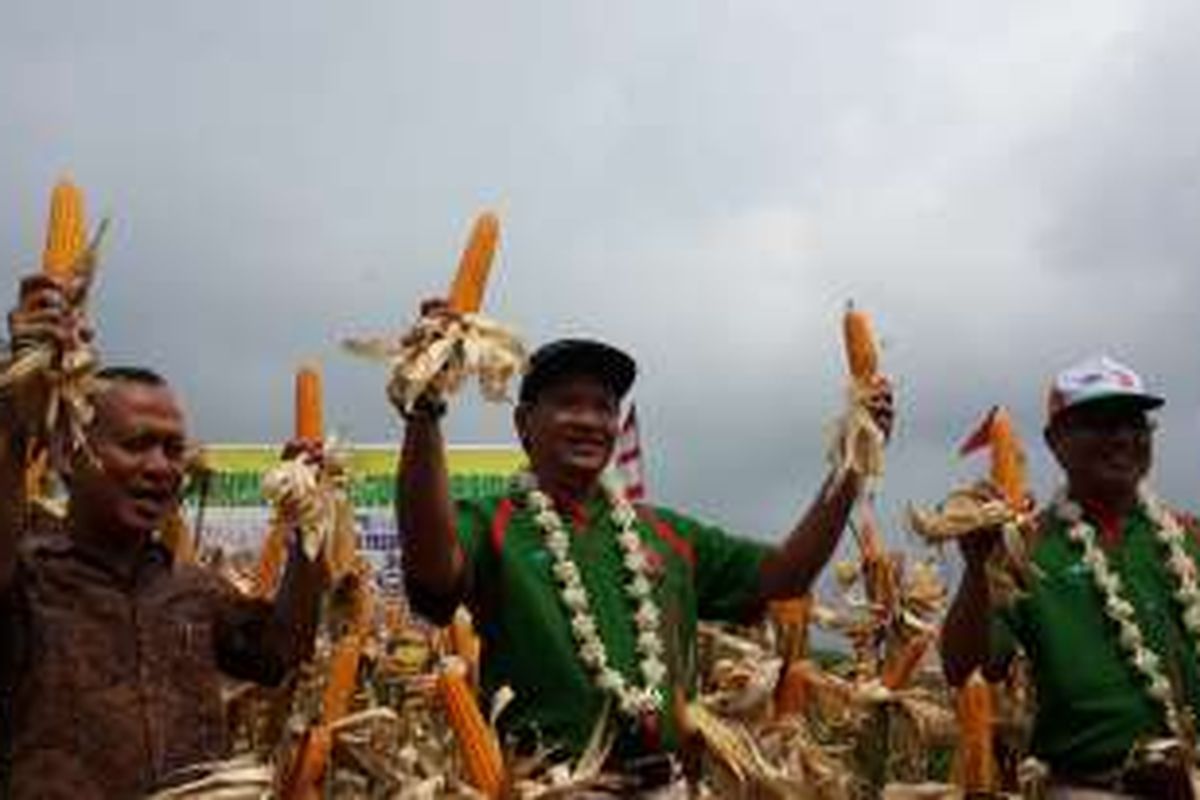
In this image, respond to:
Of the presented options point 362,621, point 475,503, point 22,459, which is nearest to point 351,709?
point 362,621

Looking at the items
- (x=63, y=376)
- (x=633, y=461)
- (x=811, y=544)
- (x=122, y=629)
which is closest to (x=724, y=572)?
(x=811, y=544)

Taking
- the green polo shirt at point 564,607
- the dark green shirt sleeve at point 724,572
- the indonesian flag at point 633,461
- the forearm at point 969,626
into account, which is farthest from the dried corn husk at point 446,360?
the indonesian flag at point 633,461

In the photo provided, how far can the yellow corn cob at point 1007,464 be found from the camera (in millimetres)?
6027

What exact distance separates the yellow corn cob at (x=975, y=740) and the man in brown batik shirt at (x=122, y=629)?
267cm

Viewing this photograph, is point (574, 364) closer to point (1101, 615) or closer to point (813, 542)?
point (813, 542)

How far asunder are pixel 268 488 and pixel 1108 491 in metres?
2.89

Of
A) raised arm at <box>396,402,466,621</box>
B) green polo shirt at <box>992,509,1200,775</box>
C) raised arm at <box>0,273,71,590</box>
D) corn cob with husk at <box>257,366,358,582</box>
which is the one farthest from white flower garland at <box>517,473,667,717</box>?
raised arm at <box>0,273,71,590</box>

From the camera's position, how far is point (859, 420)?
589cm

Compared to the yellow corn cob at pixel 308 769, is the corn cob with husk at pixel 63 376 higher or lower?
higher

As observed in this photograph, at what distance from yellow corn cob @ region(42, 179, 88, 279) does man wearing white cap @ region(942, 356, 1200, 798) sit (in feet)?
9.28

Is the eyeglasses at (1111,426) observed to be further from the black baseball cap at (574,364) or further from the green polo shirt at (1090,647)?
the black baseball cap at (574,364)

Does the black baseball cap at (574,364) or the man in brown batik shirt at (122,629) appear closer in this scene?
the man in brown batik shirt at (122,629)

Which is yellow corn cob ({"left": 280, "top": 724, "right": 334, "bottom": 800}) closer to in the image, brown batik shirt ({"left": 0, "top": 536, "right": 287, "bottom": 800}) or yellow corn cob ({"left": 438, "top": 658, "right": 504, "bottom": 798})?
brown batik shirt ({"left": 0, "top": 536, "right": 287, "bottom": 800})

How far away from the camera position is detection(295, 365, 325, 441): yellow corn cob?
17.4ft
